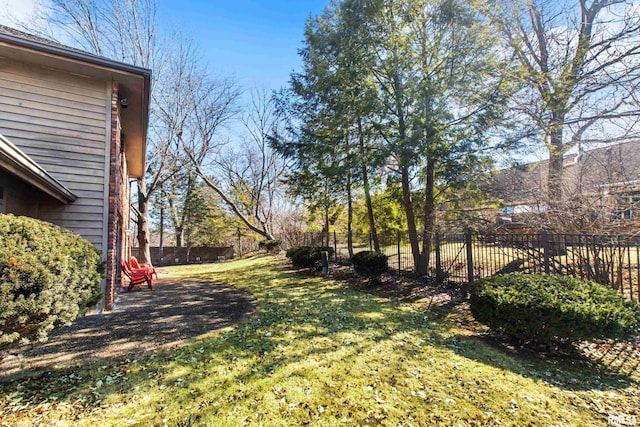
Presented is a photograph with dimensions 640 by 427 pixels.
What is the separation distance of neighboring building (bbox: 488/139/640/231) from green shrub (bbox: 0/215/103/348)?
7995mm

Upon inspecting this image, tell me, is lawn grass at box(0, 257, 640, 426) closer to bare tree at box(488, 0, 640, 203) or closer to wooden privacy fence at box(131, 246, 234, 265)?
bare tree at box(488, 0, 640, 203)

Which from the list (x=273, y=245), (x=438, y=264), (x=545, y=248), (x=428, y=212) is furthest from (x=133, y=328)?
(x=273, y=245)

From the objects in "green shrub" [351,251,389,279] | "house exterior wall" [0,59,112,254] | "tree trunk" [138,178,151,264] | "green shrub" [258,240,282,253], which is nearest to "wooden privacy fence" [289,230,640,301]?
"green shrub" [351,251,389,279]

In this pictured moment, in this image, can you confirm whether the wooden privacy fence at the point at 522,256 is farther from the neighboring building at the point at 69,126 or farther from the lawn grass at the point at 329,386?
the neighboring building at the point at 69,126

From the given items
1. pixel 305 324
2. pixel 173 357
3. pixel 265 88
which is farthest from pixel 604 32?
pixel 265 88

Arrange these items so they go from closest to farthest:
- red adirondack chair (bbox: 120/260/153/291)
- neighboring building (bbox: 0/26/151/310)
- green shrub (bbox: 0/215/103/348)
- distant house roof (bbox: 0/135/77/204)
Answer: green shrub (bbox: 0/215/103/348) → distant house roof (bbox: 0/135/77/204) → neighboring building (bbox: 0/26/151/310) → red adirondack chair (bbox: 120/260/153/291)

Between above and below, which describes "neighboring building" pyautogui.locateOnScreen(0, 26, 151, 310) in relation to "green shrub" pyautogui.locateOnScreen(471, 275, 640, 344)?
above

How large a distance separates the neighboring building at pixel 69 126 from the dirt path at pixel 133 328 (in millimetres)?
1005

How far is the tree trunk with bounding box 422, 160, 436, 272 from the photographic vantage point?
8.26m

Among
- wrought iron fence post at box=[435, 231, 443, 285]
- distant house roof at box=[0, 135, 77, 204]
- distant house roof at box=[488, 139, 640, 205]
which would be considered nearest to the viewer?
distant house roof at box=[0, 135, 77, 204]

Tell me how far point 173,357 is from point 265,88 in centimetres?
1950

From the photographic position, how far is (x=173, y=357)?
12.3ft

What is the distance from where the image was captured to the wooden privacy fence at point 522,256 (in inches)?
193

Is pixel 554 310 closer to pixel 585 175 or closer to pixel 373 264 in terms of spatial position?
pixel 585 175
